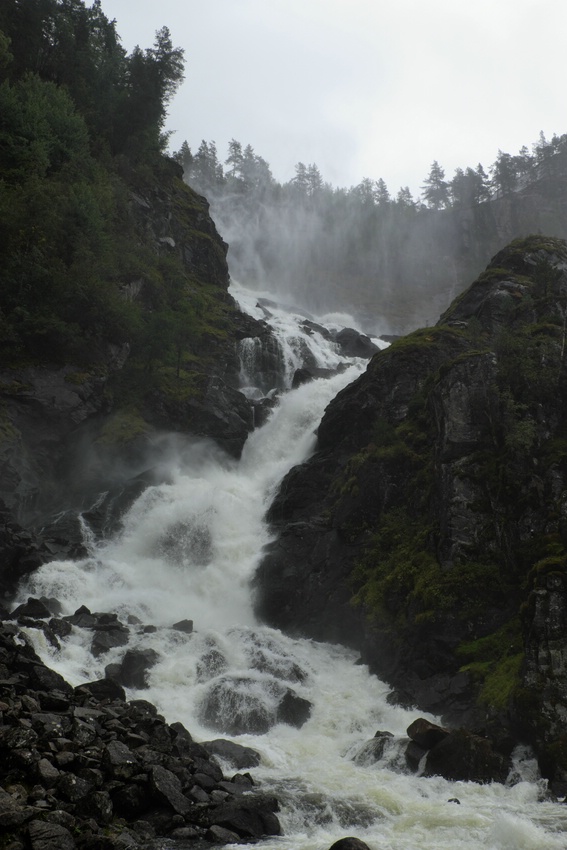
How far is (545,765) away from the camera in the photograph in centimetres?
1617

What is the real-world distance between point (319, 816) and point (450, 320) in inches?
1236

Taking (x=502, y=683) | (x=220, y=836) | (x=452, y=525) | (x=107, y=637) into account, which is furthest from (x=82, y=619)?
(x=502, y=683)

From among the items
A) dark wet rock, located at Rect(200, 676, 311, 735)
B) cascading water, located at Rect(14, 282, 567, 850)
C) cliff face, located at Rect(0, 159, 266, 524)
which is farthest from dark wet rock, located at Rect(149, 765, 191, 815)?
cliff face, located at Rect(0, 159, 266, 524)

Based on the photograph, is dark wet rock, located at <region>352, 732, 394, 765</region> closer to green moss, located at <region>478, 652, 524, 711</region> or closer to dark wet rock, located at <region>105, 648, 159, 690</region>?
green moss, located at <region>478, 652, 524, 711</region>

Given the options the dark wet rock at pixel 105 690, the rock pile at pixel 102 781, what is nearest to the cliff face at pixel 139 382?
the dark wet rock at pixel 105 690

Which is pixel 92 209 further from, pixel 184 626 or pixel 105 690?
pixel 105 690

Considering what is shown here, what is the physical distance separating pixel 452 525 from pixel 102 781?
15757mm

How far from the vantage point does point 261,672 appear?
23.3m

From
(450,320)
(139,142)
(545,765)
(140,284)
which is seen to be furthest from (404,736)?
(139,142)

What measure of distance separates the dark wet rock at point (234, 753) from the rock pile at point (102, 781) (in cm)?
107

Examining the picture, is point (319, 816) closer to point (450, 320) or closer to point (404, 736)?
point (404, 736)

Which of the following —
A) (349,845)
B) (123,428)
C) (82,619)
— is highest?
(123,428)

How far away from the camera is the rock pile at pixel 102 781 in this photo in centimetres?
1086

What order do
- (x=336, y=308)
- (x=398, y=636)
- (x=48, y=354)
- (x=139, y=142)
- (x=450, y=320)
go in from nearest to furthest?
(x=398, y=636)
(x=48, y=354)
(x=450, y=320)
(x=139, y=142)
(x=336, y=308)
